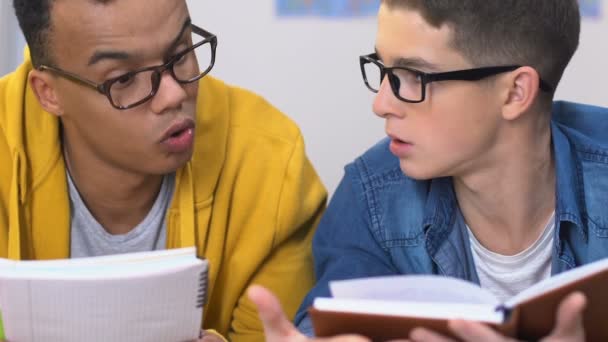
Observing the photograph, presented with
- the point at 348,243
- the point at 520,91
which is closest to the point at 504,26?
the point at 520,91

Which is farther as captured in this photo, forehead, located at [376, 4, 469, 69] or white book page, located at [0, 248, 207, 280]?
forehead, located at [376, 4, 469, 69]

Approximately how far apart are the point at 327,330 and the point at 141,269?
0.26 meters

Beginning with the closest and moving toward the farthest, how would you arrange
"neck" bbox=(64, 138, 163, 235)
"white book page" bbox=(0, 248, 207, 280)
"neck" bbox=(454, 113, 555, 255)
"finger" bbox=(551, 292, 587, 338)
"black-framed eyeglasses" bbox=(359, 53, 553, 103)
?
"finger" bbox=(551, 292, 587, 338)
"white book page" bbox=(0, 248, 207, 280)
"black-framed eyeglasses" bbox=(359, 53, 553, 103)
"neck" bbox=(454, 113, 555, 255)
"neck" bbox=(64, 138, 163, 235)

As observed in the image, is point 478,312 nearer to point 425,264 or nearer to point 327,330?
point 327,330

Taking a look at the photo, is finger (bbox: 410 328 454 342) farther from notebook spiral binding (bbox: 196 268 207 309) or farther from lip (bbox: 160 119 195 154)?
lip (bbox: 160 119 195 154)

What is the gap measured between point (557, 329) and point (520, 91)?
48 centimetres

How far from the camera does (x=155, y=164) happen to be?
1427 mm

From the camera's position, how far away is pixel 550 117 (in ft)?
4.79

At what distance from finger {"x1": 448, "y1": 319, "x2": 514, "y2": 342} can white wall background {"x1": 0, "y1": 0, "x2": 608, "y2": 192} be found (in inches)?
42.5

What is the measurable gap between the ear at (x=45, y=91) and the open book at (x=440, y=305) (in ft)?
2.25

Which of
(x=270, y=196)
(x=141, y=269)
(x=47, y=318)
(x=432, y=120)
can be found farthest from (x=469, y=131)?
(x=47, y=318)

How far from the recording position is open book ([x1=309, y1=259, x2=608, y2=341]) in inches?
38.3

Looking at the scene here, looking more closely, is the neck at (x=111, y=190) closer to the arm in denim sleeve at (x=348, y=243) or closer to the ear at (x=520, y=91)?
the arm in denim sleeve at (x=348, y=243)

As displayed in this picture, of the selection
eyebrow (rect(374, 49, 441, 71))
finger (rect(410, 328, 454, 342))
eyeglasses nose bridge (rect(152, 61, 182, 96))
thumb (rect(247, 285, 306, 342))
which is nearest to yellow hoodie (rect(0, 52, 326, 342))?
eyeglasses nose bridge (rect(152, 61, 182, 96))
